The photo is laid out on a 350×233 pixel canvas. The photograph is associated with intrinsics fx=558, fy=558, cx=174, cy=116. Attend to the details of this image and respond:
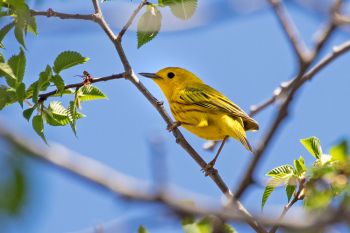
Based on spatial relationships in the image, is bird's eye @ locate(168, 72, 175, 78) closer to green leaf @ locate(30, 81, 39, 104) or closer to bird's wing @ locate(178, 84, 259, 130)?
→ bird's wing @ locate(178, 84, 259, 130)

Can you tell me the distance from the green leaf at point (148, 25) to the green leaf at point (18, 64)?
779mm

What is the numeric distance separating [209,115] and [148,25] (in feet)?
7.43

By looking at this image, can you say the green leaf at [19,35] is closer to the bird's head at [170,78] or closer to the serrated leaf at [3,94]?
the serrated leaf at [3,94]

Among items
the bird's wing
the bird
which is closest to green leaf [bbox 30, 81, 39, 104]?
the bird

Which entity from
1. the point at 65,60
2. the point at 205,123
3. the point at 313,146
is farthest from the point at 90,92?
the point at 205,123

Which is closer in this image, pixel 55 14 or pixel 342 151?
pixel 342 151

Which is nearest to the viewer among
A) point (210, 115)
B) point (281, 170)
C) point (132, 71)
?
point (281, 170)

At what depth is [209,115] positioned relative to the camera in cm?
582

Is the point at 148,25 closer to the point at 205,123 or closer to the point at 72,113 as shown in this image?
the point at 72,113

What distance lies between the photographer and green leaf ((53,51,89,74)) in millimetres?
3629

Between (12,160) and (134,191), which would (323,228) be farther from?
(12,160)

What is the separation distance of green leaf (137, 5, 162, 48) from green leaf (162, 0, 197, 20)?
0.11 m

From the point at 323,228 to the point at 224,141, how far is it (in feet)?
15.7

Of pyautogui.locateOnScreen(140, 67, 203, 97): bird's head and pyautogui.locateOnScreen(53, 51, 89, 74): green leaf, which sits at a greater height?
pyautogui.locateOnScreen(140, 67, 203, 97): bird's head
